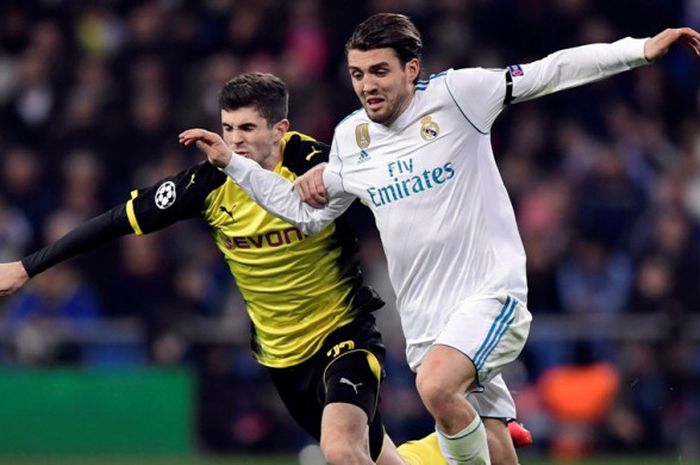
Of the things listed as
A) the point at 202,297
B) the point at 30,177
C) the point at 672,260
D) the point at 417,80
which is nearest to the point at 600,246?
the point at 672,260

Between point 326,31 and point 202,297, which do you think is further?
point 326,31

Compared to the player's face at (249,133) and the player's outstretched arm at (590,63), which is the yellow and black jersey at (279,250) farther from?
the player's outstretched arm at (590,63)

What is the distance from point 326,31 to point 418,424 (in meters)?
4.77

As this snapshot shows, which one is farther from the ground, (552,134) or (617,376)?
(552,134)

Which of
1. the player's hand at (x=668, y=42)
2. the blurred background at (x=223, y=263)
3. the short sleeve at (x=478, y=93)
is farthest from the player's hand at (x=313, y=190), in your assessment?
the blurred background at (x=223, y=263)

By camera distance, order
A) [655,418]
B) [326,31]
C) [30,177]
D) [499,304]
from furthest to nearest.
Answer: [326,31], [30,177], [655,418], [499,304]

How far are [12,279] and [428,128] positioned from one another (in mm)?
2270

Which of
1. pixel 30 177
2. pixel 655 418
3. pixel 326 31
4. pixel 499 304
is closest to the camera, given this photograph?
pixel 499 304

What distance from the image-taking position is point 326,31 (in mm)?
16625

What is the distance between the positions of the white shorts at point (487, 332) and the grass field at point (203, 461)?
19.3 ft

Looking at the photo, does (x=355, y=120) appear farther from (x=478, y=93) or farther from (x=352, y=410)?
(x=352, y=410)

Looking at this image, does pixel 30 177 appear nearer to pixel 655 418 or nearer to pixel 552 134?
pixel 552 134

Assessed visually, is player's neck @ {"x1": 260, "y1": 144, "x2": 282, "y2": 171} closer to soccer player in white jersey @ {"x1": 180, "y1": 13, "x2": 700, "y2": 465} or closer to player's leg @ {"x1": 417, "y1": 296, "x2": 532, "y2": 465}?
soccer player in white jersey @ {"x1": 180, "y1": 13, "x2": 700, "y2": 465}

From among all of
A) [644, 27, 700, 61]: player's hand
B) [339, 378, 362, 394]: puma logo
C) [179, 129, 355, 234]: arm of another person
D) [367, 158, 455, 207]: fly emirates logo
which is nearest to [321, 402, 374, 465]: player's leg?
[339, 378, 362, 394]: puma logo
